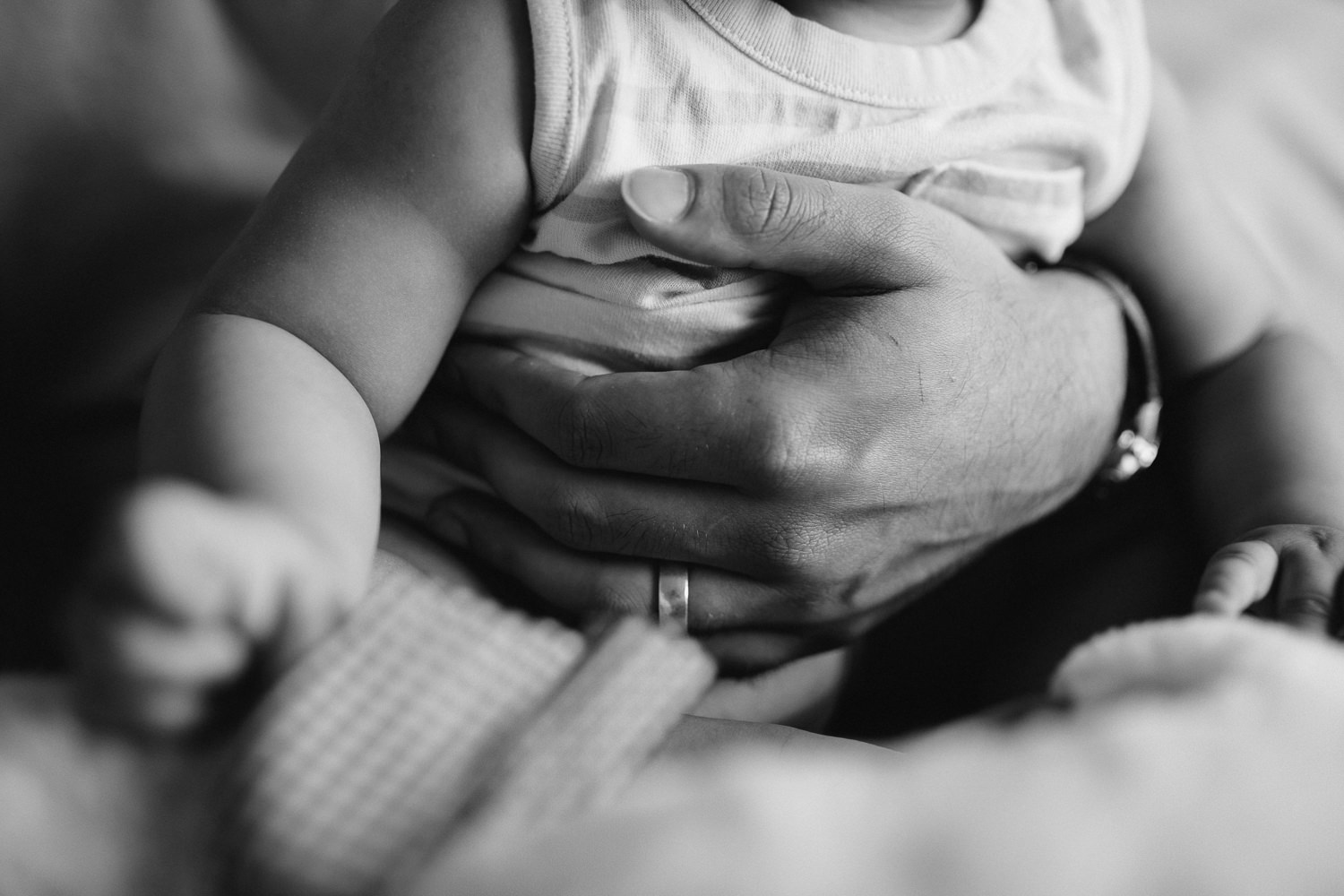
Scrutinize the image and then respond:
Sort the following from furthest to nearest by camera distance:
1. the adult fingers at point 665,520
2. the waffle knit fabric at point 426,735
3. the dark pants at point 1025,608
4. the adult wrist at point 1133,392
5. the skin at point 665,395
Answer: the adult wrist at point 1133,392 → the dark pants at point 1025,608 → the adult fingers at point 665,520 → the skin at point 665,395 → the waffle knit fabric at point 426,735

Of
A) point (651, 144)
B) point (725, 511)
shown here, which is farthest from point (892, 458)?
point (651, 144)

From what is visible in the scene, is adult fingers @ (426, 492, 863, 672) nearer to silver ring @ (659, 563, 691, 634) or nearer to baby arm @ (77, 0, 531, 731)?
silver ring @ (659, 563, 691, 634)

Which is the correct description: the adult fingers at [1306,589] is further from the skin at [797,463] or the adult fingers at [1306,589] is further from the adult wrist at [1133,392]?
the adult wrist at [1133,392]

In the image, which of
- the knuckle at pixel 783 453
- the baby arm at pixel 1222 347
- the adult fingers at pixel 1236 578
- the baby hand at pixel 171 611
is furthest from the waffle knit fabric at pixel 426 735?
the baby arm at pixel 1222 347

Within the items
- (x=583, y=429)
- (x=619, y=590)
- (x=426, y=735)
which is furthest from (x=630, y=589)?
(x=426, y=735)

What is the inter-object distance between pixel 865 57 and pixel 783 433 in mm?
259

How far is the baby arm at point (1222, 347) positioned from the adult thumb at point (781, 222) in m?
0.31

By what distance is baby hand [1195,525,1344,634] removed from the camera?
63cm

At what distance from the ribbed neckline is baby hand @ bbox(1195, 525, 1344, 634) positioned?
1.15 ft

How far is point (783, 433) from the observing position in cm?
64

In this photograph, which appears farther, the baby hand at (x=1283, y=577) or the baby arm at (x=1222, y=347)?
the baby arm at (x=1222, y=347)

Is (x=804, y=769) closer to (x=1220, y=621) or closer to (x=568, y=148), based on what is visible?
(x=1220, y=621)

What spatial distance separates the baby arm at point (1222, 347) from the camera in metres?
0.80

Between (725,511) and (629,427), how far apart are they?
0.08 m
